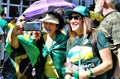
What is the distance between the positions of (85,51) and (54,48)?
0.65m

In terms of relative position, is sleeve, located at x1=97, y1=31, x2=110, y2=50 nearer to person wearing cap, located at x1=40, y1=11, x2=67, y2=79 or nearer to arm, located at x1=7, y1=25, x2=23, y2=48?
person wearing cap, located at x1=40, y1=11, x2=67, y2=79

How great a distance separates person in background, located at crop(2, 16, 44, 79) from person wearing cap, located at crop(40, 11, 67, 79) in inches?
3.3

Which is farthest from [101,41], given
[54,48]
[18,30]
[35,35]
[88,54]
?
[18,30]

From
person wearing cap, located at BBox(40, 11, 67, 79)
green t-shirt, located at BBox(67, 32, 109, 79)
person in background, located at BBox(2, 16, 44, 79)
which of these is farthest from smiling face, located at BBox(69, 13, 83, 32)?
person in background, located at BBox(2, 16, 44, 79)

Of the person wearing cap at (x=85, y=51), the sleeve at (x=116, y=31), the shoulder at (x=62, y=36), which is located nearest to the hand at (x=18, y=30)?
the shoulder at (x=62, y=36)

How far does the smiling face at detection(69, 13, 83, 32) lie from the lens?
363 cm

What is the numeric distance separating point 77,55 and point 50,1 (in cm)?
277

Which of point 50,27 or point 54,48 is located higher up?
point 50,27

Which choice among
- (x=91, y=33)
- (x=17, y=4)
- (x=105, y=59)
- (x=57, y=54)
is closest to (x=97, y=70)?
(x=105, y=59)

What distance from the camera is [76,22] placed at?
11.9 ft

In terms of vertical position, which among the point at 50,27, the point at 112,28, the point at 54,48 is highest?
the point at 112,28

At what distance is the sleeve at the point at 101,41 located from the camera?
3.42 m

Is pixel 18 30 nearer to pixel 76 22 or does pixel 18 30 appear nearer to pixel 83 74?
pixel 76 22

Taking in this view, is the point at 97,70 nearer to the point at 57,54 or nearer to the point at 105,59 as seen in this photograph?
the point at 105,59
